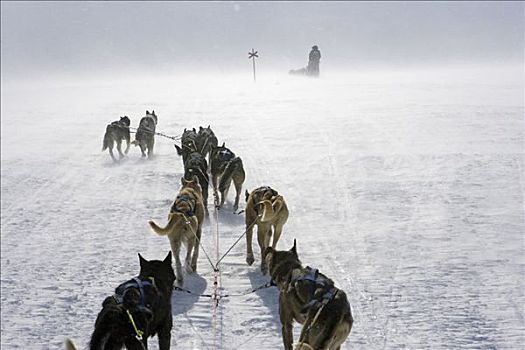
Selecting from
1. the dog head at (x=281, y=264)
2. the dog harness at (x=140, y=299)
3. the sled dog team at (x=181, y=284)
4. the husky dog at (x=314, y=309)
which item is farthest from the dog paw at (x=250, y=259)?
the dog harness at (x=140, y=299)

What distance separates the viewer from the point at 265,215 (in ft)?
14.6

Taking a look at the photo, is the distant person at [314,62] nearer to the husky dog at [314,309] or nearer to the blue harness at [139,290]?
the husky dog at [314,309]

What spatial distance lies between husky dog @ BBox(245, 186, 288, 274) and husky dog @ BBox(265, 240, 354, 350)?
3.07ft

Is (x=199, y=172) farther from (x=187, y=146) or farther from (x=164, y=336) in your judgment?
(x=164, y=336)

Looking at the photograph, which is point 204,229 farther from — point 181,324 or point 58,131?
point 58,131

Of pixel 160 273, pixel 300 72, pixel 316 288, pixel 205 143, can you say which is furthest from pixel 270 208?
pixel 300 72

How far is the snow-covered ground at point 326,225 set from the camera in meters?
3.96

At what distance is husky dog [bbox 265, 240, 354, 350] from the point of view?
2.83 m

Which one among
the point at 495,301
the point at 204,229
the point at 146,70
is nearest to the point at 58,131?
the point at 204,229

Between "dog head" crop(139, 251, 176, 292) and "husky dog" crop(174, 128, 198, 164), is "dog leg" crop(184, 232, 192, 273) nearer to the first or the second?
"dog head" crop(139, 251, 176, 292)

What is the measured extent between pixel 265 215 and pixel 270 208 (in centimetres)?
7

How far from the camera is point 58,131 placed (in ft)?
45.6

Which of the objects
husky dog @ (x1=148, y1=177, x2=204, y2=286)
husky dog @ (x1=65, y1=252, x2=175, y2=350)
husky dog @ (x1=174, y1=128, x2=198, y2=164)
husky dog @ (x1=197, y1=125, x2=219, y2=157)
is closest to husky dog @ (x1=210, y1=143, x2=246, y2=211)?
husky dog @ (x1=174, y1=128, x2=198, y2=164)

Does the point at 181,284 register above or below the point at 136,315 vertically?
below
